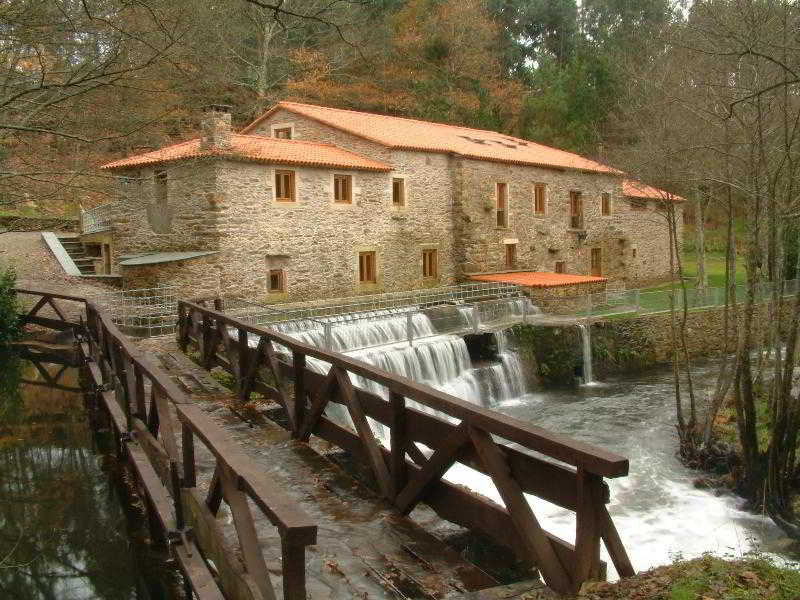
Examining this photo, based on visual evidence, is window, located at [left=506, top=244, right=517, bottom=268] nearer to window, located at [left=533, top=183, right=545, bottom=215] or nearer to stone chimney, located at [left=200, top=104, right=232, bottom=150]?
window, located at [left=533, top=183, right=545, bottom=215]

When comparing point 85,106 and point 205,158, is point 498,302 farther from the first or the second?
point 85,106

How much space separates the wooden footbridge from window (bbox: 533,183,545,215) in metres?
21.8

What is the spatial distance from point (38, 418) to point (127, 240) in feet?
36.8

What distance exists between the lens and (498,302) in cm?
1928

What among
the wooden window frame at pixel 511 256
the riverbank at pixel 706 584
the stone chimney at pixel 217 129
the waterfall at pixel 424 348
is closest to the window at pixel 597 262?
the wooden window frame at pixel 511 256

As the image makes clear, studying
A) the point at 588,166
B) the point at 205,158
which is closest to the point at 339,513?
the point at 205,158

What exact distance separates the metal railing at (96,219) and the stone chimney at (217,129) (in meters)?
5.55

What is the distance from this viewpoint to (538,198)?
89.8 ft

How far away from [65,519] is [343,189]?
15454 mm

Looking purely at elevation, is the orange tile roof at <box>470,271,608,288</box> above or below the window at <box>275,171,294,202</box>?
below

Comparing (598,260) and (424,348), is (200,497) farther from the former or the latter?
(598,260)

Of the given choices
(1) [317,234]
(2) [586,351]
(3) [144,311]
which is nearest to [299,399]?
(3) [144,311]

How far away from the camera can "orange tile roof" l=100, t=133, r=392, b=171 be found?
18.5 m

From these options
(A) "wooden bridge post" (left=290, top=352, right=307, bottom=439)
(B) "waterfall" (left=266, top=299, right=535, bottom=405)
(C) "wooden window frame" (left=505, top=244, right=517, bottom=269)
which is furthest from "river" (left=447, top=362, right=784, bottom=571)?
(C) "wooden window frame" (left=505, top=244, right=517, bottom=269)
